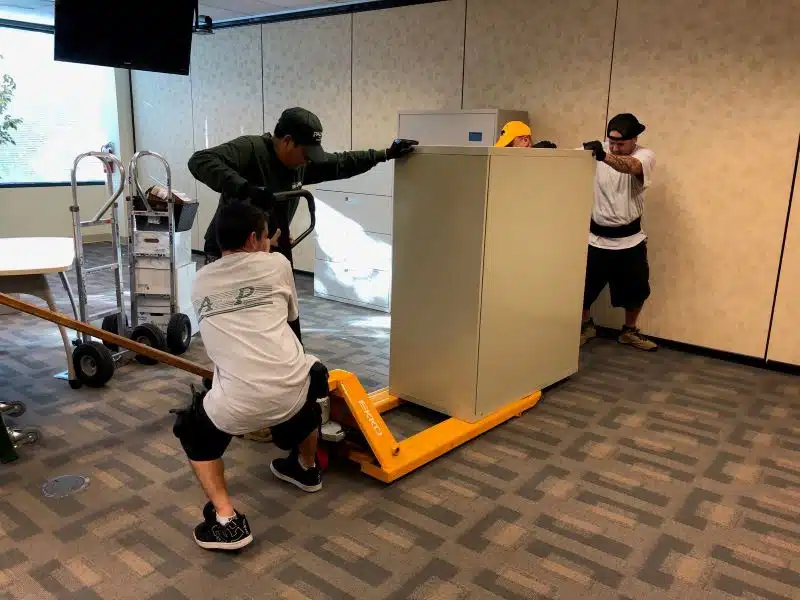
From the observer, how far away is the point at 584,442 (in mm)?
3248

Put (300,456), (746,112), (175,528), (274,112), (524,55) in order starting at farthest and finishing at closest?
(274,112)
(524,55)
(746,112)
(300,456)
(175,528)

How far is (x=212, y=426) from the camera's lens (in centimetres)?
220

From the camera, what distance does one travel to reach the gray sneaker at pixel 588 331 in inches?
191

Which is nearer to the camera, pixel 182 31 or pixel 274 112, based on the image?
pixel 182 31

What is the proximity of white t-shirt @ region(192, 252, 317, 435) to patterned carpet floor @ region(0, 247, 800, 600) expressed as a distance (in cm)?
54

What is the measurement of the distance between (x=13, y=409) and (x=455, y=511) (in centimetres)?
238

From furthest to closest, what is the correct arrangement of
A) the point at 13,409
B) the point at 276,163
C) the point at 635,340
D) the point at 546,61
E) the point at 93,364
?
the point at 546,61, the point at 635,340, the point at 93,364, the point at 13,409, the point at 276,163

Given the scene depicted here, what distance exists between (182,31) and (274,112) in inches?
67.5

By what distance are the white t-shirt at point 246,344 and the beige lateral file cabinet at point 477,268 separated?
1.10 meters

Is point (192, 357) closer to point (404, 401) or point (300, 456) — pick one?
point (404, 401)

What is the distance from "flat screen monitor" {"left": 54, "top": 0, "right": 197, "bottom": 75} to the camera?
488 centimetres

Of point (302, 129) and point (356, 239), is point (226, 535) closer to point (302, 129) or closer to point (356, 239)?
point (302, 129)

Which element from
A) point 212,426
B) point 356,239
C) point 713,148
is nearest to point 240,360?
point 212,426

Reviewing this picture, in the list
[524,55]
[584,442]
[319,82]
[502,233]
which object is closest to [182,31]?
[319,82]
